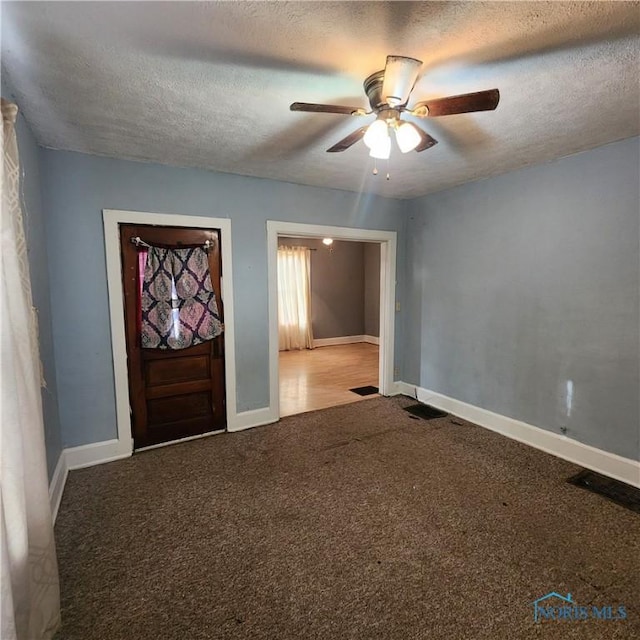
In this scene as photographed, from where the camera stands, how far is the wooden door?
2.92 meters

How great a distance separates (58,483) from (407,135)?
3.02m

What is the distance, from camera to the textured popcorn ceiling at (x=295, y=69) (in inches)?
51.8

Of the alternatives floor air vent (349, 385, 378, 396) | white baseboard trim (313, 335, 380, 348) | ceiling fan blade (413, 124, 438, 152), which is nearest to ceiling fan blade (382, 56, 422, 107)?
ceiling fan blade (413, 124, 438, 152)

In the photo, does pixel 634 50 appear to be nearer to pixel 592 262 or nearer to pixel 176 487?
pixel 592 262

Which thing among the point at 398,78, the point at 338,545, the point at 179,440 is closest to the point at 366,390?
the point at 179,440

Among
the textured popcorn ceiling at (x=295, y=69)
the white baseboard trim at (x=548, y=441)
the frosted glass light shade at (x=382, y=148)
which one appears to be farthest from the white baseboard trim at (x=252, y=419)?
the frosted glass light shade at (x=382, y=148)

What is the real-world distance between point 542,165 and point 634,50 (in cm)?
149

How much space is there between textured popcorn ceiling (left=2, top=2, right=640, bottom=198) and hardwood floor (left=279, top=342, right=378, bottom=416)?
2756 millimetres

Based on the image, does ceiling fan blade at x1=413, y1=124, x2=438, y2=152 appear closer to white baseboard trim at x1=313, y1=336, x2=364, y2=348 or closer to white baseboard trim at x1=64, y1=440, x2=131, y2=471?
white baseboard trim at x1=64, y1=440, x2=131, y2=471

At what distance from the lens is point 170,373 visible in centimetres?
313

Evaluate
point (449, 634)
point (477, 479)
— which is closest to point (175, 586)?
point (449, 634)

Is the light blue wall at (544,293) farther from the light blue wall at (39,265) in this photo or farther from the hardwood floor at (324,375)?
the light blue wall at (39,265)

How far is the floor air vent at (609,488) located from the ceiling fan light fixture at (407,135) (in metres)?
2.52

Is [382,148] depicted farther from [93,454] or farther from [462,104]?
[93,454]
